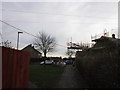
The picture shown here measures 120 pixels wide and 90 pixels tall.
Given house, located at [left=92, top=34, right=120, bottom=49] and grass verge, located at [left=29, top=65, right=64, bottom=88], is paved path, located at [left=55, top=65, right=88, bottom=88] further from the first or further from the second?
house, located at [left=92, top=34, right=120, bottom=49]

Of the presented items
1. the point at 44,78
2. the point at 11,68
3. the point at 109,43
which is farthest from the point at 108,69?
the point at 44,78

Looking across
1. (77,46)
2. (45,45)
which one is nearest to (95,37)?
(77,46)

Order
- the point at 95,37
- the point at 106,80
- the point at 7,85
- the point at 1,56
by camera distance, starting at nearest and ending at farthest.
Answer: the point at 1,56
the point at 7,85
the point at 106,80
the point at 95,37

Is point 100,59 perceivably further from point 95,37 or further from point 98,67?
point 95,37

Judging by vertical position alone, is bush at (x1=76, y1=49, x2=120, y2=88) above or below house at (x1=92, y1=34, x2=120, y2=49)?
below

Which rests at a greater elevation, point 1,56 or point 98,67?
point 1,56

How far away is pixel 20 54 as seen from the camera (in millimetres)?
8812

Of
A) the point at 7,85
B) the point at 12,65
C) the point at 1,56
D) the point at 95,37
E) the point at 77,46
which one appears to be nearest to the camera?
the point at 1,56

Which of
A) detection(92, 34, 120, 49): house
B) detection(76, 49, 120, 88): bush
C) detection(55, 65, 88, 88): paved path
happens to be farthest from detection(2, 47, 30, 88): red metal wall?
detection(55, 65, 88, 88): paved path

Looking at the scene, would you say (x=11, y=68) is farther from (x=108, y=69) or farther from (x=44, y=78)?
(x=44, y=78)

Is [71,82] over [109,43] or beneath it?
beneath

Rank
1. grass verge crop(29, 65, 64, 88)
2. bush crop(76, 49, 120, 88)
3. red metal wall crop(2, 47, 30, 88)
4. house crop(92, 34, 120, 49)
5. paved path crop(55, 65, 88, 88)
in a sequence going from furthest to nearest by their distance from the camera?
grass verge crop(29, 65, 64, 88), paved path crop(55, 65, 88, 88), house crop(92, 34, 120, 49), bush crop(76, 49, 120, 88), red metal wall crop(2, 47, 30, 88)

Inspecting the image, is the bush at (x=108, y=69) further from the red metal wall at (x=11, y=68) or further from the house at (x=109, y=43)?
the red metal wall at (x=11, y=68)

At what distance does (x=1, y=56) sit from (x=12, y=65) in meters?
1.12
